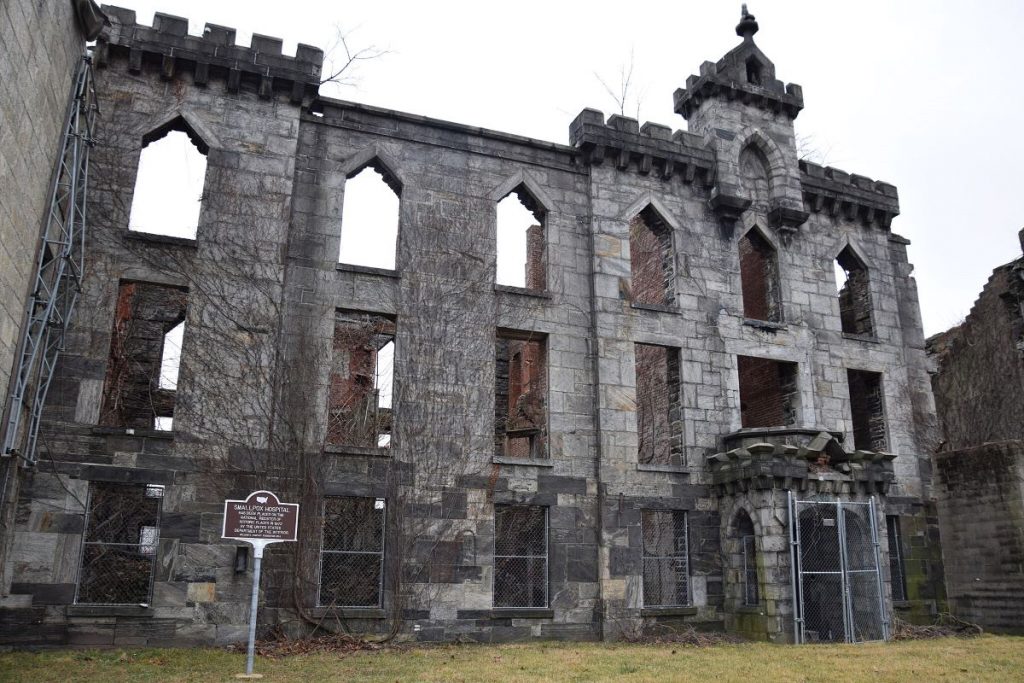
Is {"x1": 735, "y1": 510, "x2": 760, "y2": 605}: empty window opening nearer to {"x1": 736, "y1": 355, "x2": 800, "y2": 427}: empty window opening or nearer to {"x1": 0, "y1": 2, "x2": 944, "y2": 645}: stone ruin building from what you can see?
{"x1": 0, "y1": 2, "x2": 944, "y2": 645}: stone ruin building

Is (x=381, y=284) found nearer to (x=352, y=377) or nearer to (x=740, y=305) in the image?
(x=352, y=377)

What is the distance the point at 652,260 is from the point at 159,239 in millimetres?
12264

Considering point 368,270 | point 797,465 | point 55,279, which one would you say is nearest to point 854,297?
point 797,465

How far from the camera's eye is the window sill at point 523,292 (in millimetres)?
17047

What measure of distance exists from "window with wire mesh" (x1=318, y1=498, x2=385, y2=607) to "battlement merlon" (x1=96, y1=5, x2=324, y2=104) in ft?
25.8

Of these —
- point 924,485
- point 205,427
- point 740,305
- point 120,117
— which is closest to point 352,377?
point 205,427

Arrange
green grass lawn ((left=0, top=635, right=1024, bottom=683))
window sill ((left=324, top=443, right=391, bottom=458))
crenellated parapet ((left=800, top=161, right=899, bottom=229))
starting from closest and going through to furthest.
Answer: green grass lawn ((left=0, top=635, right=1024, bottom=683)), window sill ((left=324, top=443, right=391, bottom=458)), crenellated parapet ((left=800, top=161, right=899, bottom=229))

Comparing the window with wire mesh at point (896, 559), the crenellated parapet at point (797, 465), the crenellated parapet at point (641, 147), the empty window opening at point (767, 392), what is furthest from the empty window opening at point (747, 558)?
the crenellated parapet at point (641, 147)

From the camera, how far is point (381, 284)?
16234mm

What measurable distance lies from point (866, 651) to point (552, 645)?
5256mm

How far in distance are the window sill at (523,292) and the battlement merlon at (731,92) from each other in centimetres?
673

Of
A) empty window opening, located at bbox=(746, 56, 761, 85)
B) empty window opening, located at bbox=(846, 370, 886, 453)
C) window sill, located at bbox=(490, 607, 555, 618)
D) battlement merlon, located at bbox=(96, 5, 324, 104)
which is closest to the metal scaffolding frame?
battlement merlon, located at bbox=(96, 5, 324, 104)

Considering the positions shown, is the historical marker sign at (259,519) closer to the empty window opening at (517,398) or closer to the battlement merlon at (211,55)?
the battlement merlon at (211,55)

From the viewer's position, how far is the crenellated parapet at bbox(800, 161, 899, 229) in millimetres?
20578
